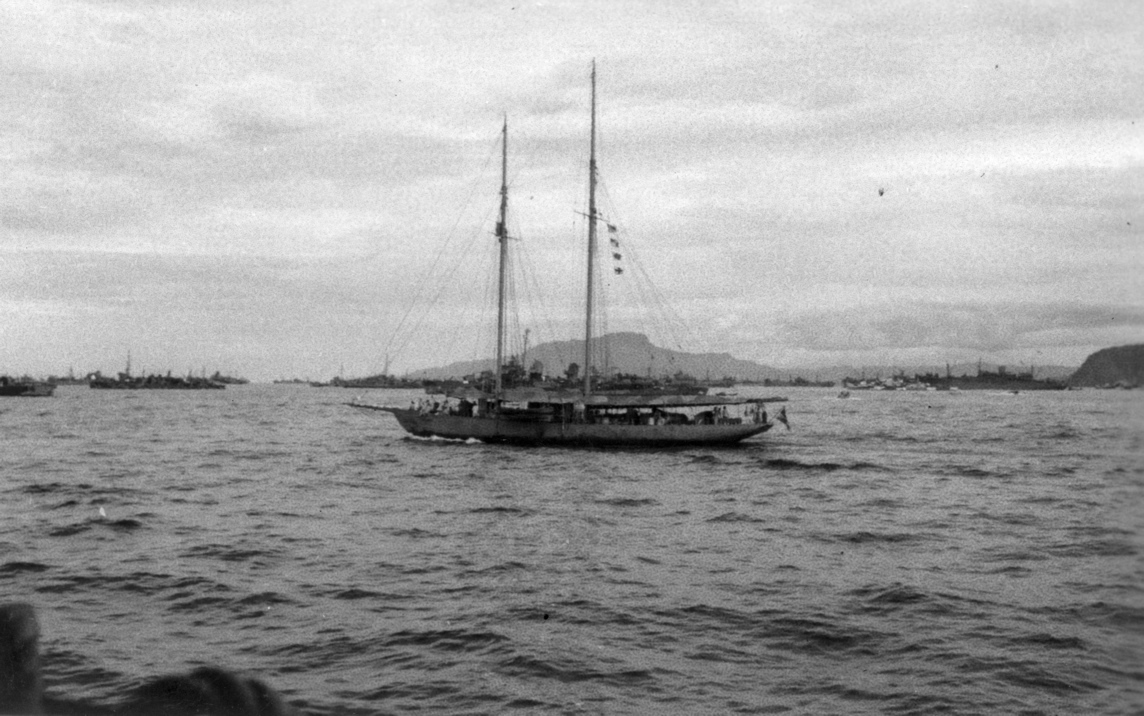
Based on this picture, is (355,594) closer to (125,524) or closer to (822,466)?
(125,524)

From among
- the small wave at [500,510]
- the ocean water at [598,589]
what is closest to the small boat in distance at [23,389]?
the ocean water at [598,589]

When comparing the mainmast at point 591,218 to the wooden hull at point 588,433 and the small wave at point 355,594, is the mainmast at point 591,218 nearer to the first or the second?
the wooden hull at point 588,433

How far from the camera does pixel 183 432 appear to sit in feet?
212

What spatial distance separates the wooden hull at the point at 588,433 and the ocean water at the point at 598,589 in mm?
15626

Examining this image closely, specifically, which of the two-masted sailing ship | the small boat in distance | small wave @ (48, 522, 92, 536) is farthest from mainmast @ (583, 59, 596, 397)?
the small boat in distance

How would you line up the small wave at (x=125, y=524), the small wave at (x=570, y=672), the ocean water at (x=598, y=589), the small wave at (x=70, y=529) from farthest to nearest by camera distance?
the small wave at (x=125, y=524)
the small wave at (x=70, y=529)
the small wave at (x=570, y=672)
the ocean water at (x=598, y=589)

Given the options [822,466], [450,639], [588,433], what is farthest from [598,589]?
[588,433]

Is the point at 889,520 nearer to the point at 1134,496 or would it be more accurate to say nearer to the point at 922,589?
the point at 922,589

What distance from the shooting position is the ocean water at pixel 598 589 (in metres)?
9.69

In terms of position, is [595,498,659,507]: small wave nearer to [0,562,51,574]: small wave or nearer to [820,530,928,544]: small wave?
[820,530,928,544]: small wave

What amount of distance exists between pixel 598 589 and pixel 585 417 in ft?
119

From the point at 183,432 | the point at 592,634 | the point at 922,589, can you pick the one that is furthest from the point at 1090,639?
the point at 183,432

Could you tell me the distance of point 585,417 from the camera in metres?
51.2

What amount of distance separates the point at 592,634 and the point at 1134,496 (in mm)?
10668
